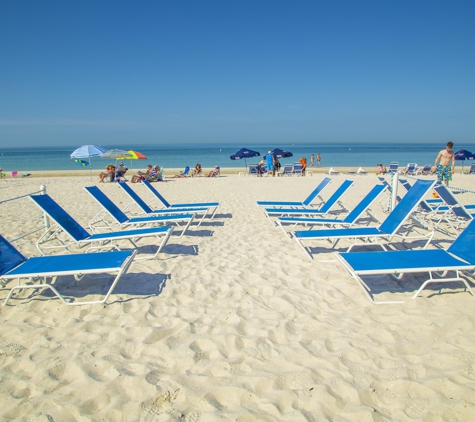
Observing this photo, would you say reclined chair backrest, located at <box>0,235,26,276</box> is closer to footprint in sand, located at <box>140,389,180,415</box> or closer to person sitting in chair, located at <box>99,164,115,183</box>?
footprint in sand, located at <box>140,389,180,415</box>

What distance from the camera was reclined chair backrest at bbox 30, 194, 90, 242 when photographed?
421 centimetres

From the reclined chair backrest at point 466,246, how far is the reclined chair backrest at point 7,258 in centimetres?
424

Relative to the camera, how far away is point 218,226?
6391 mm

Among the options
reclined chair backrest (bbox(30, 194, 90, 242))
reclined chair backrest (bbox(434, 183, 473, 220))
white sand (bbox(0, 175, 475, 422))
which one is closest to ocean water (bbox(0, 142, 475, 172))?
reclined chair backrest (bbox(30, 194, 90, 242))

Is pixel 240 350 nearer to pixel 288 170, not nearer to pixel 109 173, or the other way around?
pixel 109 173

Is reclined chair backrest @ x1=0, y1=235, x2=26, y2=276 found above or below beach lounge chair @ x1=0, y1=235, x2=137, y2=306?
above

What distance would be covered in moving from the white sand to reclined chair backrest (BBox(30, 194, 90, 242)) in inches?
38.5

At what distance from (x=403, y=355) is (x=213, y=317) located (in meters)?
1.47

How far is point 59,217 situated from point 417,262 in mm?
4094

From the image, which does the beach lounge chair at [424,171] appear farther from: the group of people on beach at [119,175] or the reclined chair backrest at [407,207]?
the reclined chair backrest at [407,207]

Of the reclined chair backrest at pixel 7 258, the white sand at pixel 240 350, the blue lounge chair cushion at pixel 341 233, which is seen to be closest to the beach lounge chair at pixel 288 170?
the blue lounge chair cushion at pixel 341 233

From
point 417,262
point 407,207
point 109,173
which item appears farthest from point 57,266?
point 109,173

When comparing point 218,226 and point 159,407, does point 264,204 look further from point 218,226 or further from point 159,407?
point 159,407

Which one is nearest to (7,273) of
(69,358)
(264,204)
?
(69,358)
